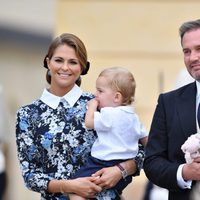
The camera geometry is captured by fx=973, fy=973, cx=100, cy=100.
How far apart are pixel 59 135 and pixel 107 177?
333mm

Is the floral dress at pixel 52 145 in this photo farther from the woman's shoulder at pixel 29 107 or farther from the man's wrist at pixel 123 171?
the man's wrist at pixel 123 171

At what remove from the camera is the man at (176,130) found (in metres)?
4.68

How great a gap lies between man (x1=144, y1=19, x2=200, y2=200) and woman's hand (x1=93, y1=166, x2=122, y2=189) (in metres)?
0.17

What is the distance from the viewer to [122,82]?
4.96 metres

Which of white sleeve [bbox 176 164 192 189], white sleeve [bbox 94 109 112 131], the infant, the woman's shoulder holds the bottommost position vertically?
white sleeve [bbox 176 164 192 189]

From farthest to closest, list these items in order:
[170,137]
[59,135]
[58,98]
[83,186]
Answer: [58,98] < [59,135] < [83,186] < [170,137]

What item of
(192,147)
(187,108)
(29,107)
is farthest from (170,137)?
(29,107)

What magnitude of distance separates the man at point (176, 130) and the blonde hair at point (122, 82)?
193 millimetres

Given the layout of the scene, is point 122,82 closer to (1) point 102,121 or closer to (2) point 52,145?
(1) point 102,121

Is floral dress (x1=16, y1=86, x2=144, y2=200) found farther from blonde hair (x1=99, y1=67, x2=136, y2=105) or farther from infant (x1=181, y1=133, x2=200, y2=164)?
infant (x1=181, y1=133, x2=200, y2=164)

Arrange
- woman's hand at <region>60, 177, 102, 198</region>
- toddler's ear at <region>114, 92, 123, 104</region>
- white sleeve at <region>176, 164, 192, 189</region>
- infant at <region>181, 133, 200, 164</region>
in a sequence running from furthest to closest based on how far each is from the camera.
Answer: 1. toddler's ear at <region>114, 92, 123, 104</region>
2. woman's hand at <region>60, 177, 102, 198</region>
3. white sleeve at <region>176, 164, 192, 189</region>
4. infant at <region>181, 133, 200, 164</region>

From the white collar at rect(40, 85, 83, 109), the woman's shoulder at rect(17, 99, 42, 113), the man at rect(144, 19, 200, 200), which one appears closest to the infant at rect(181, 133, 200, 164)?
the man at rect(144, 19, 200, 200)

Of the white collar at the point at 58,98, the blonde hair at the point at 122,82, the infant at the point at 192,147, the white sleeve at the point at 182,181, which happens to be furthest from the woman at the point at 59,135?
the infant at the point at 192,147

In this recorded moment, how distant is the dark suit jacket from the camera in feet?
15.4
